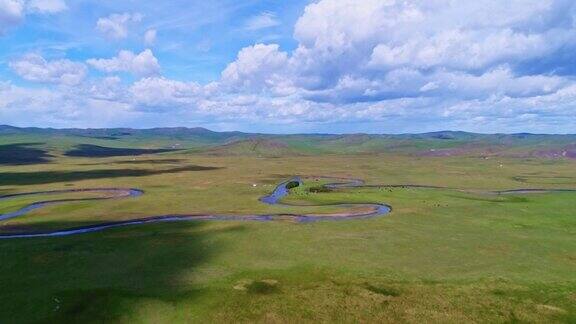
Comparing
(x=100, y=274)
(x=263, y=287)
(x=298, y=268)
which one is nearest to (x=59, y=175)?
(x=100, y=274)

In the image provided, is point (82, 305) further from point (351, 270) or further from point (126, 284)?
point (351, 270)

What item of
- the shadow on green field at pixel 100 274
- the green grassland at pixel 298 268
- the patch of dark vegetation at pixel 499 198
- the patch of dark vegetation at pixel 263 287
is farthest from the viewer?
the patch of dark vegetation at pixel 499 198

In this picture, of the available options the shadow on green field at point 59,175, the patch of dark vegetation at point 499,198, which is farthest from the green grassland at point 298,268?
the shadow on green field at point 59,175

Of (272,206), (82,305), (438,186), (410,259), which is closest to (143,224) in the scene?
(272,206)

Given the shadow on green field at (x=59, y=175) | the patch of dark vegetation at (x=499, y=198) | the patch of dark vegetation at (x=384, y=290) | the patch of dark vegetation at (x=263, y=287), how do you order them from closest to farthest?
the patch of dark vegetation at (x=384, y=290), the patch of dark vegetation at (x=263, y=287), the patch of dark vegetation at (x=499, y=198), the shadow on green field at (x=59, y=175)

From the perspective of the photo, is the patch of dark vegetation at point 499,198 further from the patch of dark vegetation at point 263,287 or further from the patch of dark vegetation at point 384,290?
the patch of dark vegetation at point 263,287
